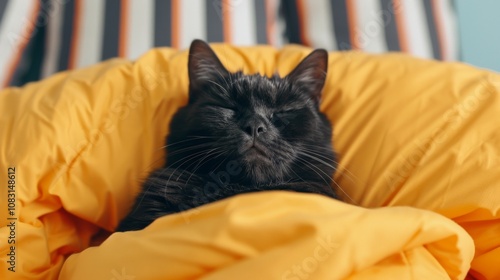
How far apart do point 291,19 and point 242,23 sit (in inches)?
11.3

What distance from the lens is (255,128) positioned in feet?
4.16

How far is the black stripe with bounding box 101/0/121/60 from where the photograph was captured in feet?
7.17

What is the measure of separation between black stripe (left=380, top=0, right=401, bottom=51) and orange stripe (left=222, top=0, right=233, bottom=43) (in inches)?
28.1

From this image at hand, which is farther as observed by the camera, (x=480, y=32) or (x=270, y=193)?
(x=480, y=32)

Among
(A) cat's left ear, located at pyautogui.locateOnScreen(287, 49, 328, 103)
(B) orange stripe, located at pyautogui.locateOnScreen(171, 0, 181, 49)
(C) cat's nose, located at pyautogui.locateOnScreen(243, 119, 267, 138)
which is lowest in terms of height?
(C) cat's nose, located at pyautogui.locateOnScreen(243, 119, 267, 138)

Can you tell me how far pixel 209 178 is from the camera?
4.39 feet

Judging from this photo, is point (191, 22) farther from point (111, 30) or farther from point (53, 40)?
point (53, 40)

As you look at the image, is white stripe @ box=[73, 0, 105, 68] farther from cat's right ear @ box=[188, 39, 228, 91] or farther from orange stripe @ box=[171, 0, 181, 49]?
cat's right ear @ box=[188, 39, 228, 91]

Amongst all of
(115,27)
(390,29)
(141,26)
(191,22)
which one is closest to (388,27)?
(390,29)

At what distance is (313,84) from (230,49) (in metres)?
0.41

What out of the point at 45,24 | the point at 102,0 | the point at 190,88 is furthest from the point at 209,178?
the point at 45,24

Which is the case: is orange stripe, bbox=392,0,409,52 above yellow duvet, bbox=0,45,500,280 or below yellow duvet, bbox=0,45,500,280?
above

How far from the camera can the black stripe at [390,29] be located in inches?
86.4

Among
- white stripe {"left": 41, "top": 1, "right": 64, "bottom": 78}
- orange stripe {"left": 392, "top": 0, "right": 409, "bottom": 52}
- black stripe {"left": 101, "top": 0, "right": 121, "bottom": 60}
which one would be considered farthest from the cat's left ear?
white stripe {"left": 41, "top": 1, "right": 64, "bottom": 78}
